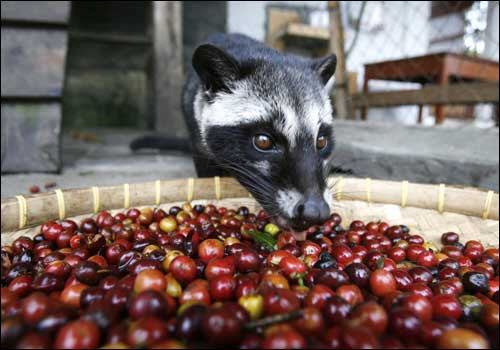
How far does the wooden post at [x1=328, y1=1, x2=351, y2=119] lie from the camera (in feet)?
16.6

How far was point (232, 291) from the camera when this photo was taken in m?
1.10

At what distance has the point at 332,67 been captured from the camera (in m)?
2.41

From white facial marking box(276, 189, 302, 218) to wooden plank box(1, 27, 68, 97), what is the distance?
2314 millimetres

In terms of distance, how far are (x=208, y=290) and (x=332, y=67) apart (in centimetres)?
182

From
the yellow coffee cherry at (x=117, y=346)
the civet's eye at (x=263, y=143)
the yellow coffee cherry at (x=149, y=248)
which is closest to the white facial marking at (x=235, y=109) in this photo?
the civet's eye at (x=263, y=143)

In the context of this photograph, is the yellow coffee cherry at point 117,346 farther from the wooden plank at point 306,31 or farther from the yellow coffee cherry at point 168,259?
the wooden plank at point 306,31

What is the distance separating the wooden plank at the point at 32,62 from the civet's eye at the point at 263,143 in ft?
6.71

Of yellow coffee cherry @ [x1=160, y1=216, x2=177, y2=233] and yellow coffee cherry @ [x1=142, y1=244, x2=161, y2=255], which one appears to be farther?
yellow coffee cherry @ [x1=160, y1=216, x2=177, y2=233]

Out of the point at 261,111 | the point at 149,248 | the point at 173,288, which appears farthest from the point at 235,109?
the point at 173,288

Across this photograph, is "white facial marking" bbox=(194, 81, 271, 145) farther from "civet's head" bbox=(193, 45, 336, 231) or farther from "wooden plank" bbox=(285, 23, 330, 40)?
"wooden plank" bbox=(285, 23, 330, 40)

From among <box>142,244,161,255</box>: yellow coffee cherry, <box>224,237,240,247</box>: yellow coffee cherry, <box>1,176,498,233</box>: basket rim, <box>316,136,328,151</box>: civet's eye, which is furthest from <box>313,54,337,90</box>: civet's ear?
<box>142,244,161,255</box>: yellow coffee cherry

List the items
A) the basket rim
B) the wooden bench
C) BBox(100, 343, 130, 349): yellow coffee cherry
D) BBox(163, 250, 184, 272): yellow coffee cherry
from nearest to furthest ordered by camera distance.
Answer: BBox(100, 343, 130, 349): yellow coffee cherry
BBox(163, 250, 184, 272): yellow coffee cherry
the basket rim
the wooden bench

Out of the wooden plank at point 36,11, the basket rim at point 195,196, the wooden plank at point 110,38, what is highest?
the wooden plank at point 110,38

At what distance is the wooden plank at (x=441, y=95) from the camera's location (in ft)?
13.1
